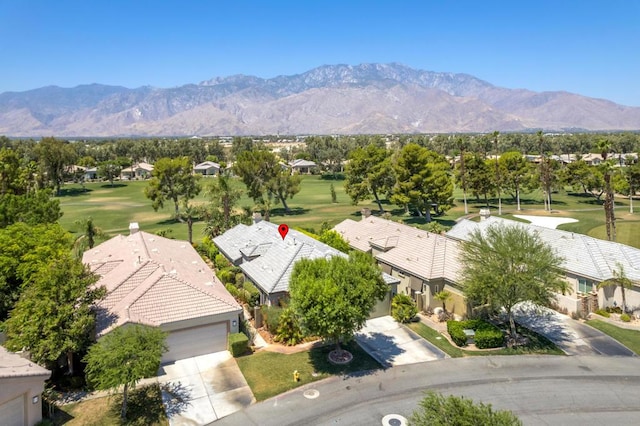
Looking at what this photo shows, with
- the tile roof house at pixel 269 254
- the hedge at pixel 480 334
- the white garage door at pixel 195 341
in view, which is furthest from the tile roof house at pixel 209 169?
the hedge at pixel 480 334

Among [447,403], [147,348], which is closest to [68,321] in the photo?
[147,348]

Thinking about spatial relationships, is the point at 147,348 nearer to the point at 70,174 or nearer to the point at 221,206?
the point at 221,206

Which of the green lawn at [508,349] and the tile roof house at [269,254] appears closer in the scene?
the green lawn at [508,349]

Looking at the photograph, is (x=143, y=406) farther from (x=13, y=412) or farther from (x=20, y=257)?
(x=20, y=257)

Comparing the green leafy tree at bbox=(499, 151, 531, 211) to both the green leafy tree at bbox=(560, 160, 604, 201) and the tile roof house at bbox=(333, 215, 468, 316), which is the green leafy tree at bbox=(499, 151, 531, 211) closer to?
the green leafy tree at bbox=(560, 160, 604, 201)

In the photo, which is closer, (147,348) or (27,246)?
(147,348)

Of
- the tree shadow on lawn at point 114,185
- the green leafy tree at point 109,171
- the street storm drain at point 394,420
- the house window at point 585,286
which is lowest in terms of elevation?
the street storm drain at point 394,420

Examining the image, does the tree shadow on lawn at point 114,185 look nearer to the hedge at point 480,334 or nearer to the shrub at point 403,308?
the shrub at point 403,308
